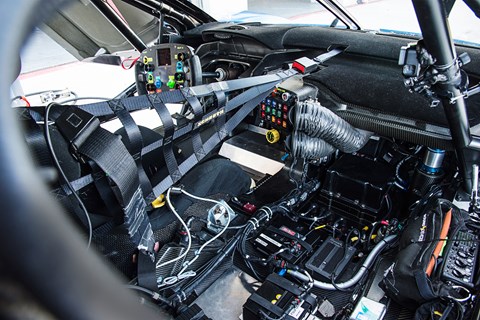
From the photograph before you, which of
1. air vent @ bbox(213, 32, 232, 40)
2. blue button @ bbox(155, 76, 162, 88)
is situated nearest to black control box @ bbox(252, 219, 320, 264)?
blue button @ bbox(155, 76, 162, 88)

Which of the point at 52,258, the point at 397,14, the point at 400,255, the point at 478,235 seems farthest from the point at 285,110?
the point at 397,14

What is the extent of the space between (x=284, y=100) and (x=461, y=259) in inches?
35.9

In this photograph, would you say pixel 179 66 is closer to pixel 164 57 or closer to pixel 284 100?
pixel 164 57

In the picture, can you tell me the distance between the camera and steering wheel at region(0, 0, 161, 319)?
0.17m

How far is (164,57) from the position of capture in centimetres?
190

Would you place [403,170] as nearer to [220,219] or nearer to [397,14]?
[220,219]

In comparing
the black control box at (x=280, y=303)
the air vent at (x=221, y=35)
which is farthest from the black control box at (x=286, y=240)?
the air vent at (x=221, y=35)

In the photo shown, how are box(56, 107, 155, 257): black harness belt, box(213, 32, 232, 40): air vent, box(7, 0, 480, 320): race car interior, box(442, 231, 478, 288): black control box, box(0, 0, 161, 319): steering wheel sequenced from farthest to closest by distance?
box(213, 32, 232, 40): air vent
box(442, 231, 478, 288): black control box
box(7, 0, 480, 320): race car interior
box(56, 107, 155, 257): black harness belt
box(0, 0, 161, 319): steering wheel

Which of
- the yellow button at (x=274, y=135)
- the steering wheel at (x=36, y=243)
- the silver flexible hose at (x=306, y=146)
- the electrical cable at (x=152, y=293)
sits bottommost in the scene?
the electrical cable at (x=152, y=293)

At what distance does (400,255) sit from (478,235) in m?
0.29

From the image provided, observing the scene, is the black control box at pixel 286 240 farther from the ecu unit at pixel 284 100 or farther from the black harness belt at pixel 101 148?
the black harness belt at pixel 101 148

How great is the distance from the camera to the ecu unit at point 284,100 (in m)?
1.57

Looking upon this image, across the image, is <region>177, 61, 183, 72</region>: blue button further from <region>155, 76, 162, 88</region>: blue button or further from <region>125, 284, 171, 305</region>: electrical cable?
<region>125, 284, 171, 305</region>: electrical cable

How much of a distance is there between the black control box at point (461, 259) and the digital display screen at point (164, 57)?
154 centimetres
